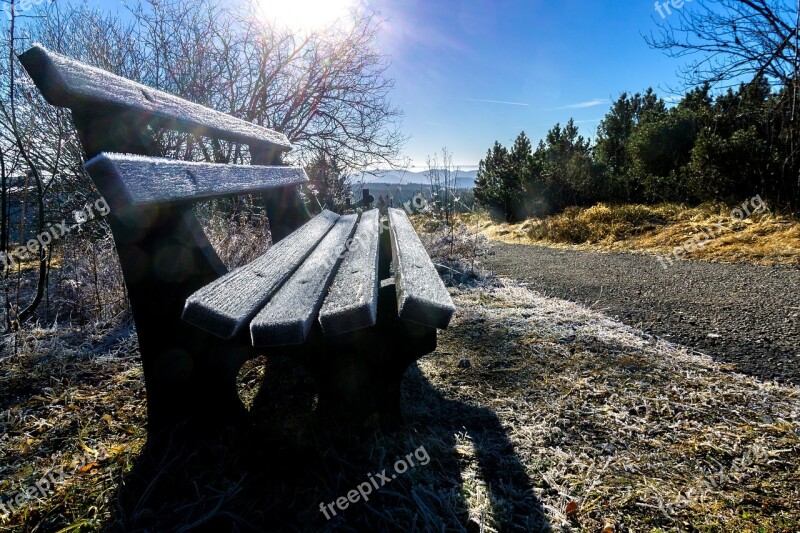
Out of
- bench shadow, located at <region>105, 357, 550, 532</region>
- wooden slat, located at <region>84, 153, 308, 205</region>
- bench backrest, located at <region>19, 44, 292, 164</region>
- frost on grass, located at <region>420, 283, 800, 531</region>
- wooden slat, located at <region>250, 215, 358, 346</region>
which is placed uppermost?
bench backrest, located at <region>19, 44, 292, 164</region>

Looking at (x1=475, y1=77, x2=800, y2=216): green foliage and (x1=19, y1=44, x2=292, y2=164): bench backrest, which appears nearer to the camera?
(x1=19, y1=44, x2=292, y2=164): bench backrest

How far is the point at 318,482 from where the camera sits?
1.06 metres

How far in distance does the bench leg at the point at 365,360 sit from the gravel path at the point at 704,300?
1.97 m

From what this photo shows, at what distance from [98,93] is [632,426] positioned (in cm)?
194

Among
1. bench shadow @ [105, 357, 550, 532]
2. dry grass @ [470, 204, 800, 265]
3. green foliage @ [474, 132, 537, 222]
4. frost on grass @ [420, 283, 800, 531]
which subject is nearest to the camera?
bench shadow @ [105, 357, 550, 532]

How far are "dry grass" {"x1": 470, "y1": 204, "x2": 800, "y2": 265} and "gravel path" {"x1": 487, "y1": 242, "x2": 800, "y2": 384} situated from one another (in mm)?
769

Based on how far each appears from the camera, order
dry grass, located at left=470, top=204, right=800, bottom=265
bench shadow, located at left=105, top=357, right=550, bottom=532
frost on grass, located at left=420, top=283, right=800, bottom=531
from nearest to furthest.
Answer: bench shadow, located at left=105, top=357, right=550, bottom=532
frost on grass, located at left=420, top=283, right=800, bottom=531
dry grass, located at left=470, top=204, right=800, bottom=265

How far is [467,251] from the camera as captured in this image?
248 inches

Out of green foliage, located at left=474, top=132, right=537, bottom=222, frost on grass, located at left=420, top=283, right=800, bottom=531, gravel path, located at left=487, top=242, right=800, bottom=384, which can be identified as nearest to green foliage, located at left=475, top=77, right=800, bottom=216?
green foliage, located at left=474, top=132, right=537, bottom=222

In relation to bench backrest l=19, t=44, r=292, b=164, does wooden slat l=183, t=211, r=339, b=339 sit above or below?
below

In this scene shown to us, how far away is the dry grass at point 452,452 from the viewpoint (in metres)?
1.00

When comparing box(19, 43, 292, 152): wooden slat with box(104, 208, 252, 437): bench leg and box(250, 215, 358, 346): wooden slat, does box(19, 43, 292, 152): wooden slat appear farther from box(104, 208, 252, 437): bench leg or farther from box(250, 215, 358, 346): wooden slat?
box(250, 215, 358, 346): wooden slat

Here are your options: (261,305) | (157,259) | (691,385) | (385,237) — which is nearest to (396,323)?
(261,305)

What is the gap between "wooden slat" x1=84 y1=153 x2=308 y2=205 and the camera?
0.78m
